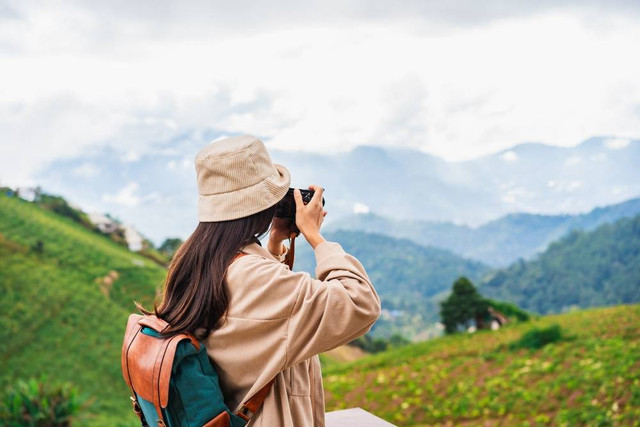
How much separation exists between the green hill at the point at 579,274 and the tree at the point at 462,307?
1779 cm

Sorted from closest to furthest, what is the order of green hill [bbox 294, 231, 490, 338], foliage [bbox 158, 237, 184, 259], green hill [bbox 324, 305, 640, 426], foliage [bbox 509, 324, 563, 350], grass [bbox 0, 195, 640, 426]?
1. green hill [bbox 324, 305, 640, 426]
2. grass [bbox 0, 195, 640, 426]
3. foliage [bbox 509, 324, 563, 350]
4. foliage [bbox 158, 237, 184, 259]
5. green hill [bbox 294, 231, 490, 338]

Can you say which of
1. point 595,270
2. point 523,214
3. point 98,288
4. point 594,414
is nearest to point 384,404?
point 594,414

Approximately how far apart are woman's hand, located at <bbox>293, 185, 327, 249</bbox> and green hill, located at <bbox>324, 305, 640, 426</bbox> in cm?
470

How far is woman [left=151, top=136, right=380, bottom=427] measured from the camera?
1.17 meters

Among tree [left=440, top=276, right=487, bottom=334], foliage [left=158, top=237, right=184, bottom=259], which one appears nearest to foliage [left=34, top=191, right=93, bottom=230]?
foliage [left=158, top=237, right=184, bottom=259]

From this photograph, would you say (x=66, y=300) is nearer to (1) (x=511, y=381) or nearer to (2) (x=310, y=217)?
(1) (x=511, y=381)

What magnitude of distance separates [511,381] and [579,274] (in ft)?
86.9

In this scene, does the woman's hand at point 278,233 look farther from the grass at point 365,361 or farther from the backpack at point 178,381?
the grass at point 365,361

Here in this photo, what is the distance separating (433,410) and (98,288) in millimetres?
5446

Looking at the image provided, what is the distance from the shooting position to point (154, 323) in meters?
1.20

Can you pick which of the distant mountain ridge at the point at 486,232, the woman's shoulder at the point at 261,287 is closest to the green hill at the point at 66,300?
the woman's shoulder at the point at 261,287

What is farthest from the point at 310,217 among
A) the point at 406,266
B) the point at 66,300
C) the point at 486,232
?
the point at 486,232

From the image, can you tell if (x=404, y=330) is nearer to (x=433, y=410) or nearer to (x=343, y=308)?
(x=433, y=410)

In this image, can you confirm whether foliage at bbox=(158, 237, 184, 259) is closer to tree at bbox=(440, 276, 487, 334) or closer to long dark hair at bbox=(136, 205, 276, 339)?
tree at bbox=(440, 276, 487, 334)
